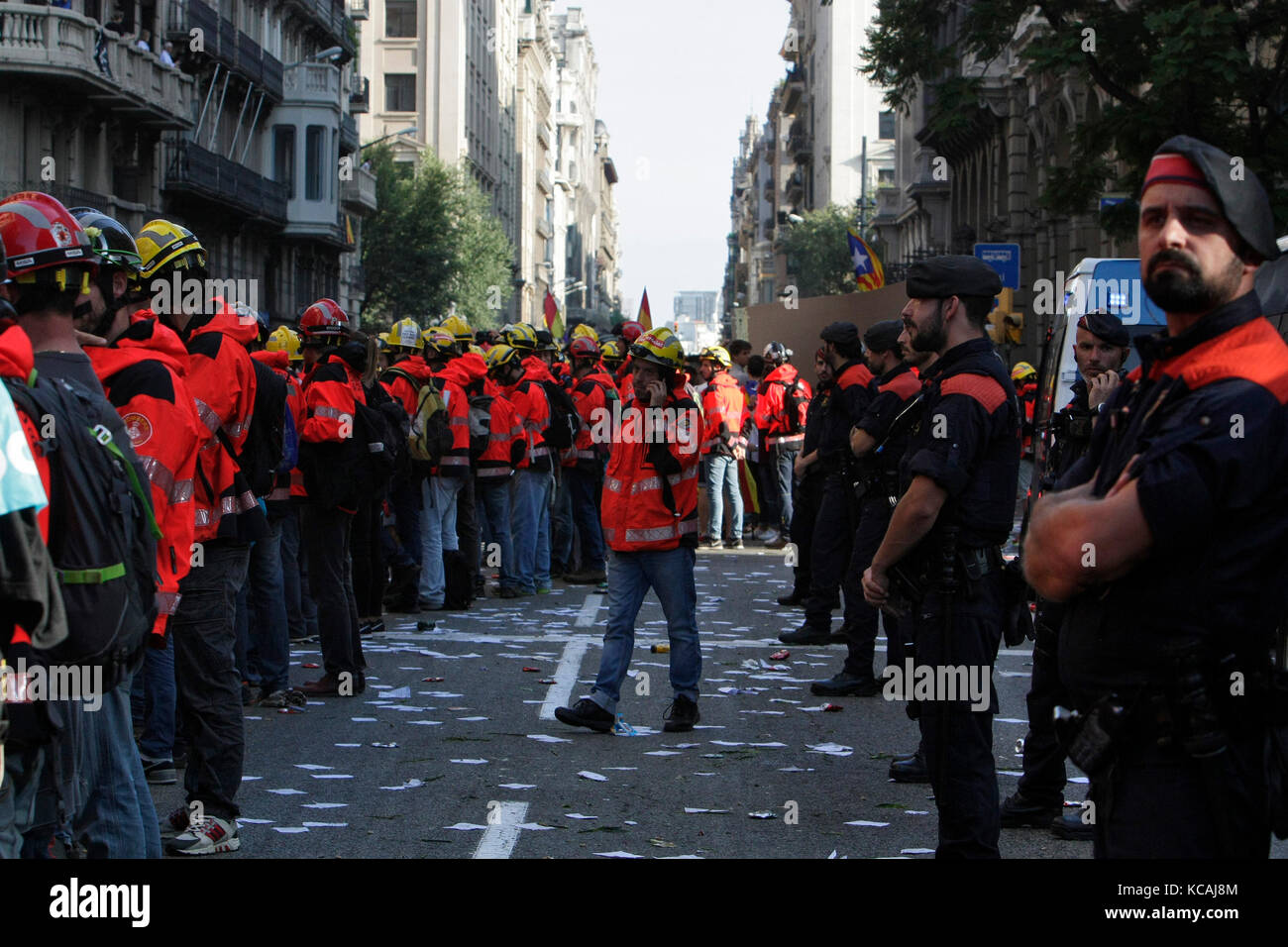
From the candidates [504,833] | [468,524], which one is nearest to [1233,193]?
[504,833]

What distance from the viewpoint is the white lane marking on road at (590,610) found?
13.3 meters

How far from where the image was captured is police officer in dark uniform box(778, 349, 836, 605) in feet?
38.9

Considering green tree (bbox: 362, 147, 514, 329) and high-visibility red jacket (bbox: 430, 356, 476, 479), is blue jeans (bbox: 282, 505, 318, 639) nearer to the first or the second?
high-visibility red jacket (bbox: 430, 356, 476, 479)

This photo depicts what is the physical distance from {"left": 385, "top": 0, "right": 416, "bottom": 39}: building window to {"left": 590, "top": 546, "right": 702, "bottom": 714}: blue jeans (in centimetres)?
7153

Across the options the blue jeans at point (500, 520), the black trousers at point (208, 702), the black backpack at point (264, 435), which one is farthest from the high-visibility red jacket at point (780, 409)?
the black trousers at point (208, 702)

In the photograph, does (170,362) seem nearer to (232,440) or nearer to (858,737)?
(232,440)

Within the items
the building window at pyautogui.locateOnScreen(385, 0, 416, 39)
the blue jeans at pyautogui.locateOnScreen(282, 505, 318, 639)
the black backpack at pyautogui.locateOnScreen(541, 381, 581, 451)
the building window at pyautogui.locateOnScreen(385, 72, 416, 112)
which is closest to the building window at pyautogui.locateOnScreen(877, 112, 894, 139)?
the building window at pyautogui.locateOnScreen(385, 72, 416, 112)

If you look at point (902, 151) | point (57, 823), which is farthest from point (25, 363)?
point (902, 151)

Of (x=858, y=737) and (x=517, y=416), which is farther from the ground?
(x=517, y=416)

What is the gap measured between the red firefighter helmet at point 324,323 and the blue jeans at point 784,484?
9.73 meters

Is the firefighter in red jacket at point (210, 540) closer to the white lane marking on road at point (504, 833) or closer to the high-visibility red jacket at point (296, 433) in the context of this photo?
the white lane marking on road at point (504, 833)
